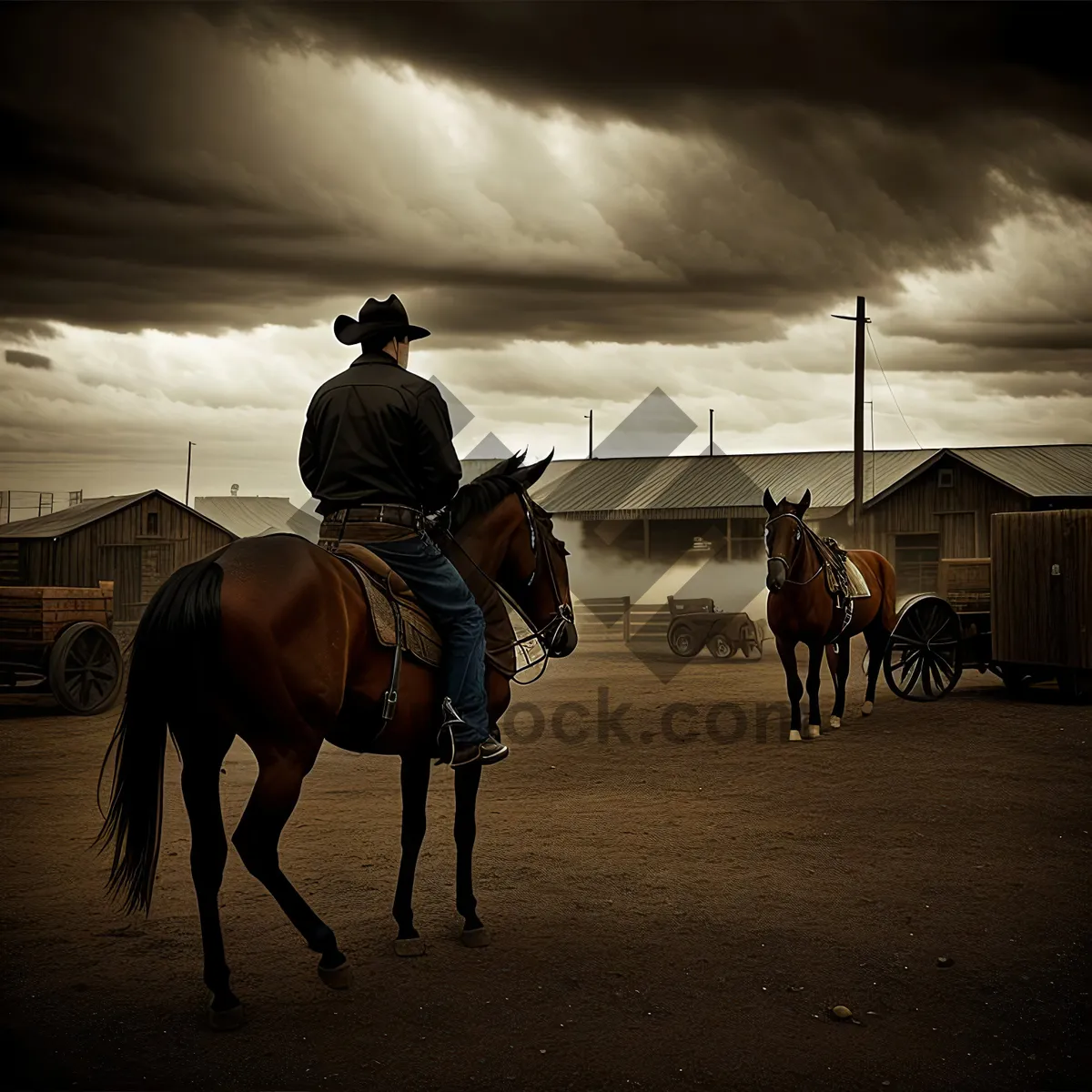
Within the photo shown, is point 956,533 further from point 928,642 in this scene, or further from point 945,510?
point 928,642

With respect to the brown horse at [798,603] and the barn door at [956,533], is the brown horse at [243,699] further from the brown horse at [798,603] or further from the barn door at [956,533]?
the barn door at [956,533]

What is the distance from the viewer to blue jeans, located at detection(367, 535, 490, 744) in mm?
4676

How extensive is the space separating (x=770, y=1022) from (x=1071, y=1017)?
1.23m

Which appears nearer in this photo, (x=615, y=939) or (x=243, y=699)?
(x=243, y=699)

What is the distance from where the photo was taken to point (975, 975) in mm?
4453

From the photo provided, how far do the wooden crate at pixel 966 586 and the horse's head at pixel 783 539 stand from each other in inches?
152

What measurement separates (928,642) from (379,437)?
1055 cm

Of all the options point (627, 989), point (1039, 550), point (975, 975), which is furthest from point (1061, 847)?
point (1039, 550)

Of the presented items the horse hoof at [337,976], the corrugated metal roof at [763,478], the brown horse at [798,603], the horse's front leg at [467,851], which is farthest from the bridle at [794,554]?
the corrugated metal roof at [763,478]

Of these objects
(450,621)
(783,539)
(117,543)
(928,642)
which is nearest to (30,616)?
(783,539)

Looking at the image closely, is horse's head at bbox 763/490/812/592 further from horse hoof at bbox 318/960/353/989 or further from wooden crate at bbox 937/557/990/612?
horse hoof at bbox 318/960/353/989

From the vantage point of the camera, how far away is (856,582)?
11789 millimetres

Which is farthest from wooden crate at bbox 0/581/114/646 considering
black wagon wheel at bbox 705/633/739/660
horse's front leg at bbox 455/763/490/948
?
black wagon wheel at bbox 705/633/739/660

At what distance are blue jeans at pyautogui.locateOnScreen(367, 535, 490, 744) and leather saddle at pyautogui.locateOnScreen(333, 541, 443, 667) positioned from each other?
5 cm
